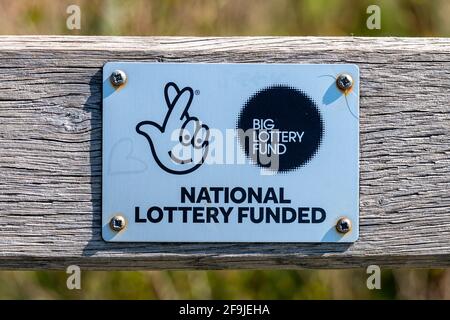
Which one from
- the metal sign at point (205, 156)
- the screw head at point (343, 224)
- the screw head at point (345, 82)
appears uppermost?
the screw head at point (345, 82)

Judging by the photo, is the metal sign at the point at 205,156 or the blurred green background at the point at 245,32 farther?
the blurred green background at the point at 245,32

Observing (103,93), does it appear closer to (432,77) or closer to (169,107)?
(169,107)

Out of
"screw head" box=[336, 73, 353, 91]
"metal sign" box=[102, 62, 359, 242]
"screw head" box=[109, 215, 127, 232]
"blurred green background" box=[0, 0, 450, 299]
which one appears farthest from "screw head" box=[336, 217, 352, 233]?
"blurred green background" box=[0, 0, 450, 299]

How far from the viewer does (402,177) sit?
4.21 feet

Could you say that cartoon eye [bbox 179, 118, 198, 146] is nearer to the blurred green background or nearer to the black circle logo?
the black circle logo

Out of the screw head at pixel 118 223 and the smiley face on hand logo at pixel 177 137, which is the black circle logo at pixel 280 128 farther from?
the screw head at pixel 118 223

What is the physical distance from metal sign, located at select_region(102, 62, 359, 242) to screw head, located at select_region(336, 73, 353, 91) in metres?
0.07

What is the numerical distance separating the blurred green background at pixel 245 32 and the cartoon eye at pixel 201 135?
835 mm

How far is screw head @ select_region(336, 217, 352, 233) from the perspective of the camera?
4.16 feet

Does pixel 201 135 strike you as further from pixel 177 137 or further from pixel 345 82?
pixel 345 82

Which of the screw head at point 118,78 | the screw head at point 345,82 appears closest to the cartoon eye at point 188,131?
the screw head at point 118,78

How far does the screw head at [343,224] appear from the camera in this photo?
1268mm

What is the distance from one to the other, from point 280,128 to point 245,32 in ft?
2.98
